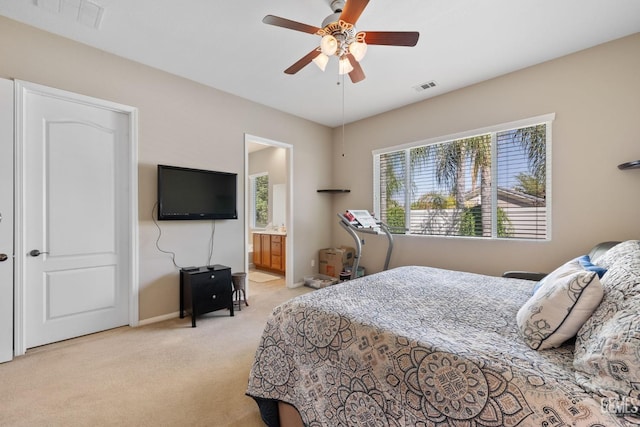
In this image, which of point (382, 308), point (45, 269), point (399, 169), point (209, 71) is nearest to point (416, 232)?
point (399, 169)

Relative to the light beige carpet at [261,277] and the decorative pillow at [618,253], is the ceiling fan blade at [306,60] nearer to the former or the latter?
the decorative pillow at [618,253]

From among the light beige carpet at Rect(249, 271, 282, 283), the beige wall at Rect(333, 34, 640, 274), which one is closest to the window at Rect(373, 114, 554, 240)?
the beige wall at Rect(333, 34, 640, 274)

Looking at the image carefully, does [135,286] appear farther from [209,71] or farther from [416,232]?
[416,232]

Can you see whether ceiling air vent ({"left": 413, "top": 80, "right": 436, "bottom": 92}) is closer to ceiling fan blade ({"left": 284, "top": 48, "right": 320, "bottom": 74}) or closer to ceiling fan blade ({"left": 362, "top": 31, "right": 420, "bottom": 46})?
ceiling fan blade ({"left": 362, "top": 31, "right": 420, "bottom": 46})

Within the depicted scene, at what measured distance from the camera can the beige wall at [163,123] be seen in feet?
8.37

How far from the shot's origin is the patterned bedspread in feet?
2.89

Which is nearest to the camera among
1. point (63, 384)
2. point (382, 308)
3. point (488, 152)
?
point (382, 308)

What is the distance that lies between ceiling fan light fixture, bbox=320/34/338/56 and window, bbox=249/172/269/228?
4.92 m

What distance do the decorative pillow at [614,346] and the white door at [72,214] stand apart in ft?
12.0

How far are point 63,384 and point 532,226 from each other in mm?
4626

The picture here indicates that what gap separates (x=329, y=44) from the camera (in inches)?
80.7

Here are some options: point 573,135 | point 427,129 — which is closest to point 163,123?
point 427,129

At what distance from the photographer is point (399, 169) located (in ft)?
14.5

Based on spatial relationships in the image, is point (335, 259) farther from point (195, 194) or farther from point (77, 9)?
point (77, 9)
